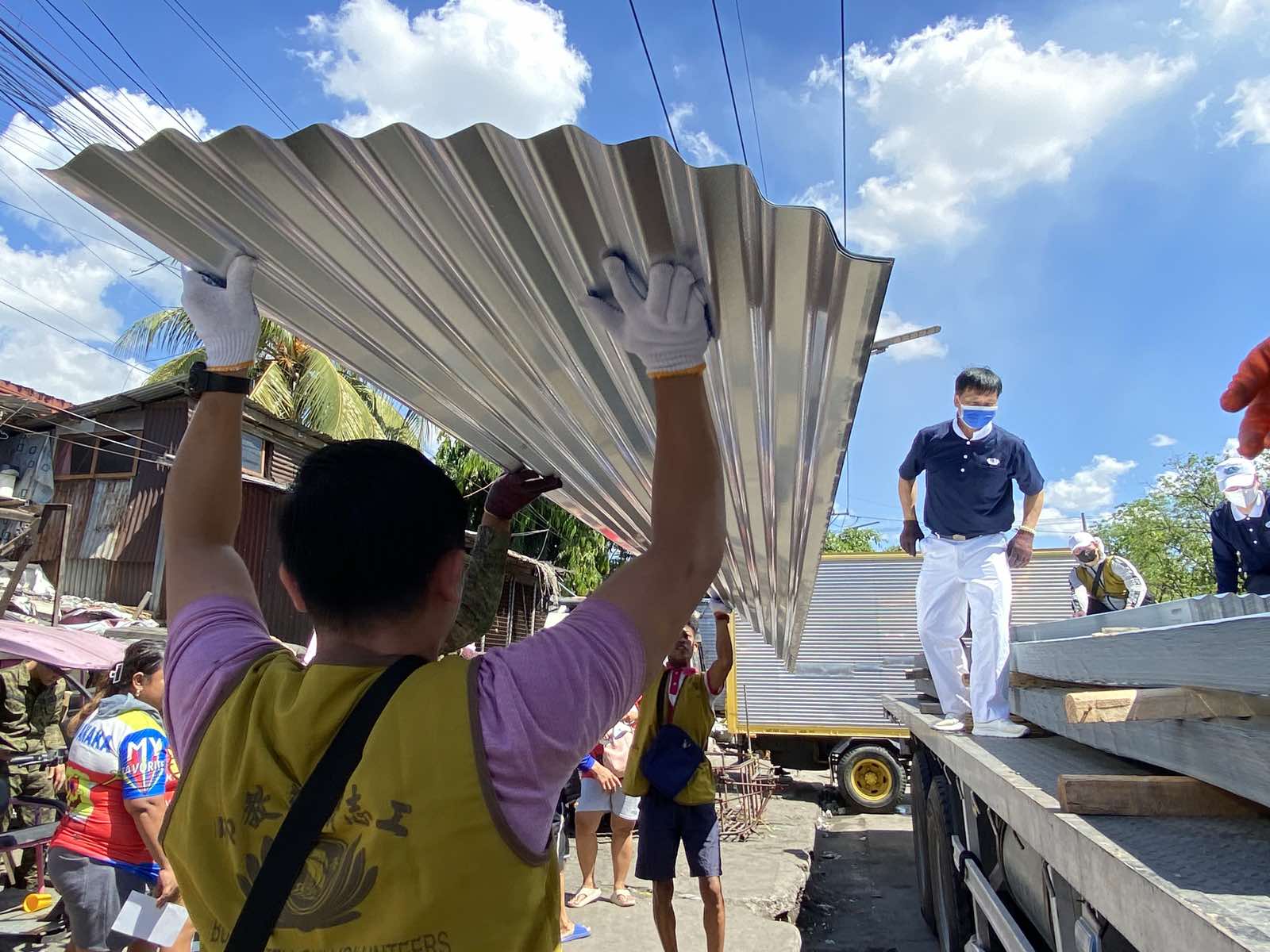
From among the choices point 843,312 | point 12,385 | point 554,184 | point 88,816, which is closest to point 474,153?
point 554,184

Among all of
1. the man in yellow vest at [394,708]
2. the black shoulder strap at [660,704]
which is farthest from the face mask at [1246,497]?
the man in yellow vest at [394,708]

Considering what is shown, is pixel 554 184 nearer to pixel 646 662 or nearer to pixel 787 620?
pixel 646 662

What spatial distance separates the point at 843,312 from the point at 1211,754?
118 centimetres

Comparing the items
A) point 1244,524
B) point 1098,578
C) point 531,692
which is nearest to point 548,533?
point 1098,578

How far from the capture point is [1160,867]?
1509 mm

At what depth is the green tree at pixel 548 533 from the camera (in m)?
18.6

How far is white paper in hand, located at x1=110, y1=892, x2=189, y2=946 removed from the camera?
9.89ft

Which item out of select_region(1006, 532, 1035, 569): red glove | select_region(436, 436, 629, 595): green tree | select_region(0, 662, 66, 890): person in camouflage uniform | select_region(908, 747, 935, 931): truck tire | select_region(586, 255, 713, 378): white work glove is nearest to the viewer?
select_region(586, 255, 713, 378): white work glove

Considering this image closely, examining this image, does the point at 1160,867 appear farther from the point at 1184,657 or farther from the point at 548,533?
the point at 548,533

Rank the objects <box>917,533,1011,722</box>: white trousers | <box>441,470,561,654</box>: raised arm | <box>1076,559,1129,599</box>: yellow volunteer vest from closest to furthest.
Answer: <box>441,470,561,654</box>: raised arm < <box>917,533,1011,722</box>: white trousers < <box>1076,559,1129,599</box>: yellow volunteer vest

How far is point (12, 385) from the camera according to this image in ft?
33.9

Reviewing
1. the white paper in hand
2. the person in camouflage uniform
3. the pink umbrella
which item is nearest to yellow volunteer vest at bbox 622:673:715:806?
the white paper in hand

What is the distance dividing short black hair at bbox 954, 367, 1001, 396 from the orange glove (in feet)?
8.70

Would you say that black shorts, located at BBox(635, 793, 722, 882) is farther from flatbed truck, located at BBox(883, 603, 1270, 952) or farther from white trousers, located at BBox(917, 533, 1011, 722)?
white trousers, located at BBox(917, 533, 1011, 722)
